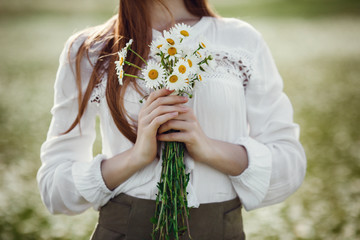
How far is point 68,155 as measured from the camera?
1613 mm

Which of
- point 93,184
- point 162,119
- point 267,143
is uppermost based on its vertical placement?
point 162,119

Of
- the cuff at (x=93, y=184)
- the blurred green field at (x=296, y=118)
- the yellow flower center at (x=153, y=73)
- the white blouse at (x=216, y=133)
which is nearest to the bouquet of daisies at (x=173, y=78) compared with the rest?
the yellow flower center at (x=153, y=73)

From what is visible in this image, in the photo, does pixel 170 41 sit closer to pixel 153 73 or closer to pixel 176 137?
pixel 153 73

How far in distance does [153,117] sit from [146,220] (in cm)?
42

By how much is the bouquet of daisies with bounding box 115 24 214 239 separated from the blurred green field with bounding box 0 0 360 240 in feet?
9.49

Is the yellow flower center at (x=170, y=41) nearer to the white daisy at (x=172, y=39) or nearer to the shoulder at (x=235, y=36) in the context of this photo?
the white daisy at (x=172, y=39)

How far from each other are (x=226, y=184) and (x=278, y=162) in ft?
0.78

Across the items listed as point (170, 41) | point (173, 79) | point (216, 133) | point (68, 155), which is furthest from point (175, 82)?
point (68, 155)

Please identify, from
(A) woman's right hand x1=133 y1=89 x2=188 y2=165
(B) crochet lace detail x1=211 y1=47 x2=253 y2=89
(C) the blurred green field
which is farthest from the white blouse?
(C) the blurred green field

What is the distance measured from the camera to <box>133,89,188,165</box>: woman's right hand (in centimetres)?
130

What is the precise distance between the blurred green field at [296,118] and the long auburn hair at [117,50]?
9.41ft

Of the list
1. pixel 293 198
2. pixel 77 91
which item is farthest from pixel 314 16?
pixel 77 91

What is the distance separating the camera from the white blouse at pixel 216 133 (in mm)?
1501

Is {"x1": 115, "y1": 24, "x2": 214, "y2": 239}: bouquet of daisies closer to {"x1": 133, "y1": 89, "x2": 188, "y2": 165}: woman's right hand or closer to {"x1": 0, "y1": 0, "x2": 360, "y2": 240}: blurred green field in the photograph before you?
{"x1": 133, "y1": 89, "x2": 188, "y2": 165}: woman's right hand
